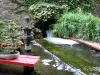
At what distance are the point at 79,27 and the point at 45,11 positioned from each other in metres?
2.31

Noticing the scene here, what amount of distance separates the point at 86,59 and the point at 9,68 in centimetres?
234

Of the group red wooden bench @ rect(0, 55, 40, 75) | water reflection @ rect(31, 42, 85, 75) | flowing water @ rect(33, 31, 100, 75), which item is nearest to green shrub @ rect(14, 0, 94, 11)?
flowing water @ rect(33, 31, 100, 75)

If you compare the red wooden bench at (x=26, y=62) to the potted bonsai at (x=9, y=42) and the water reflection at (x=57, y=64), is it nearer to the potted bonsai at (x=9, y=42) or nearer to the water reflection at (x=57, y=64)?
the potted bonsai at (x=9, y=42)

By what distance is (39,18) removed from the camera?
12672mm

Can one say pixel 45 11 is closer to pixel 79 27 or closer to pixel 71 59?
pixel 79 27

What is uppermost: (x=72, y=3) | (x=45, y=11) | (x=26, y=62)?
(x=72, y=3)

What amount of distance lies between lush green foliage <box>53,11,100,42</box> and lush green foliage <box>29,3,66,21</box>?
0.71 meters

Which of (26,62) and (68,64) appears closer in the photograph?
(26,62)

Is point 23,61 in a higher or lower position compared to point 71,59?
higher

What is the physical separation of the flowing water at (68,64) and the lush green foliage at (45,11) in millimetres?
2762

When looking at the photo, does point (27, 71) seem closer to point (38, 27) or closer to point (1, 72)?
point (1, 72)

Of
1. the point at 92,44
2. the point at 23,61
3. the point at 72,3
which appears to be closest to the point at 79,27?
the point at 92,44

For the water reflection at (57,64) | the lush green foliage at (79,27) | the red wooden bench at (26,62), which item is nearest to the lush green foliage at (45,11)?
the lush green foliage at (79,27)

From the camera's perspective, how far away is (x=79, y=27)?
36.9ft
